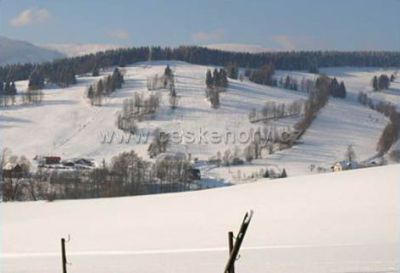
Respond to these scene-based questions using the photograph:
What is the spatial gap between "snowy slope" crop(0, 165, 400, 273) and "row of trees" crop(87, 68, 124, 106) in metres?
70.9

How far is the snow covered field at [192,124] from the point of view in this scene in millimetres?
69812

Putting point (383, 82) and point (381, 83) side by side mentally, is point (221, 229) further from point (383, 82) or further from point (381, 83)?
point (383, 82)

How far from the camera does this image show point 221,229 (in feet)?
50.4

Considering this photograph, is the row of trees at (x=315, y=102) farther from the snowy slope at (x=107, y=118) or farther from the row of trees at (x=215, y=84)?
the row of trees at (x=215, y=84)

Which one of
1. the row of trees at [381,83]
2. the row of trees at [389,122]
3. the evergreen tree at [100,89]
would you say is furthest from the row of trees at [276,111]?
the evergreen tree at [100,89]

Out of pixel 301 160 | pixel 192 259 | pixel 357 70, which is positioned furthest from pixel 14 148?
pixel 357 70

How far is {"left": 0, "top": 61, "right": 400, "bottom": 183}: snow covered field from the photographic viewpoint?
69812 mm

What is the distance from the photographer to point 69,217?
1902cm

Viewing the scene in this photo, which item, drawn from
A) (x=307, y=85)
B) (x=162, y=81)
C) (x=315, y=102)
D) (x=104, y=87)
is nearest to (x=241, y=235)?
(x=104, y=87)

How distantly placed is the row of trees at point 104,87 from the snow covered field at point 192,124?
53.3 inches

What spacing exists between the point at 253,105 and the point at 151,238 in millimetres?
76357

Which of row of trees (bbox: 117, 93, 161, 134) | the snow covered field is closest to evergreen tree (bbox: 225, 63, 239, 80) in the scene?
the snow covered field

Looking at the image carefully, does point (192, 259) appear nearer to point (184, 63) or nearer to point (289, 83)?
point (289, 83)

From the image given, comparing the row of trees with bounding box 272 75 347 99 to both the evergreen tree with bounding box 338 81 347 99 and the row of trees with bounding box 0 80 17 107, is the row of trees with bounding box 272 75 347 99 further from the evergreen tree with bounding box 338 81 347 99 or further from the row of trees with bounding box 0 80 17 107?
the row of trees with bounding box 0 80 17 107
